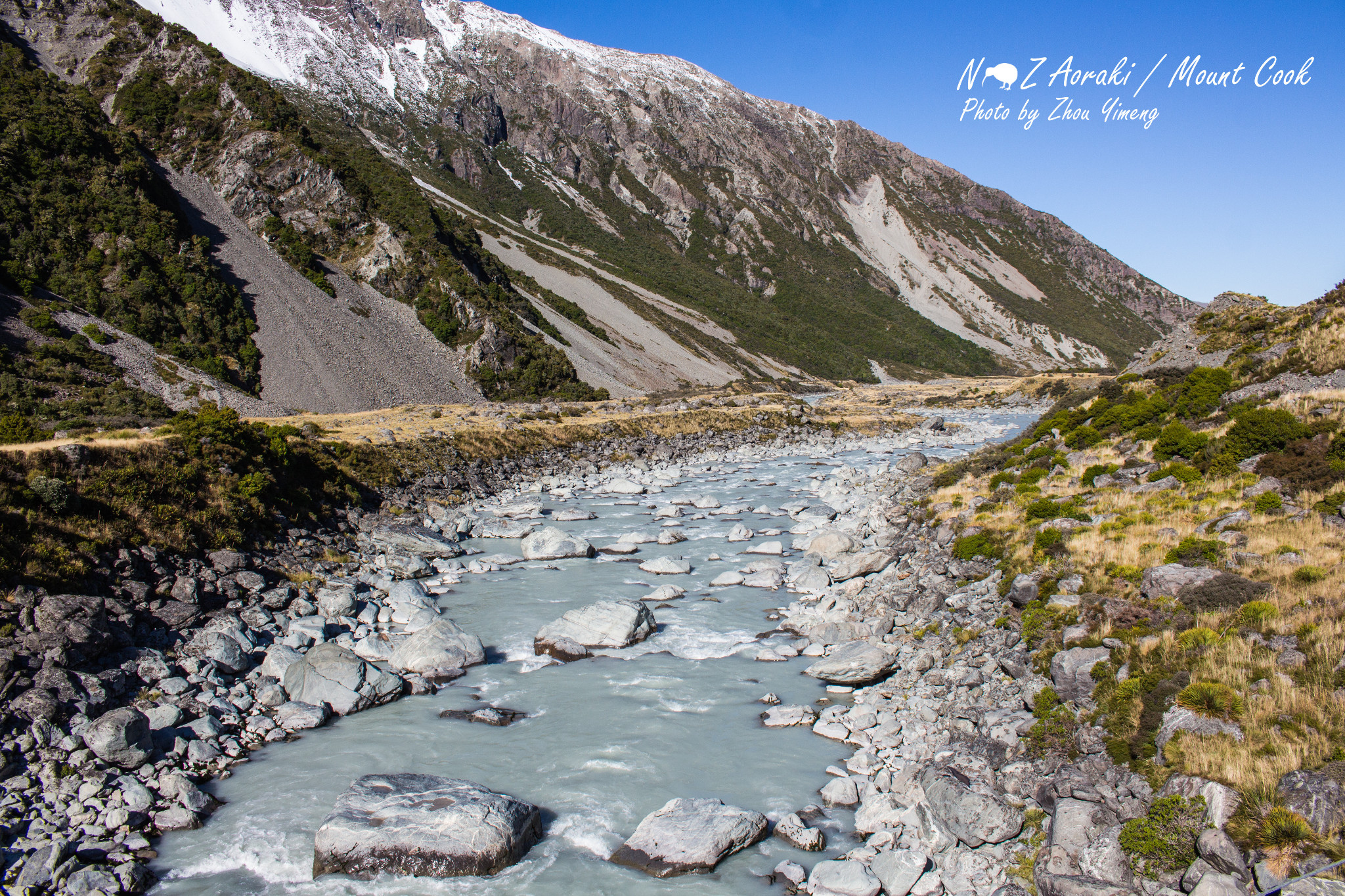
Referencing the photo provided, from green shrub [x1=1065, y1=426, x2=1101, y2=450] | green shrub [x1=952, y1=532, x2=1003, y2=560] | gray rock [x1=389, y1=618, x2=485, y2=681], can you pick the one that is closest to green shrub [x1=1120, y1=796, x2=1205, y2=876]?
green shrub [x1=952, y1=532, x2=1003, y2=560]

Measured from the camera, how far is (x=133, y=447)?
956 inches

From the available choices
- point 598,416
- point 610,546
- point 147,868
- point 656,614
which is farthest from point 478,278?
point 147,868

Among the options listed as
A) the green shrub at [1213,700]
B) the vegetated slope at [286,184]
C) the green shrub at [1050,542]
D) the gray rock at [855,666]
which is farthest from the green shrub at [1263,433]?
the vegetated slope at [286,184]

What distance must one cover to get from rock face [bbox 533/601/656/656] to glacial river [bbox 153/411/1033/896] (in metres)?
0.43

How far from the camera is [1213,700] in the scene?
32.2 feet

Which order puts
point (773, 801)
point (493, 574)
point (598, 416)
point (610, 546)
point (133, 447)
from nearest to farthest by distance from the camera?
point (773, 801) → point (133, 447) → point (493, 574) → point (610, 546) → point (598, 416)

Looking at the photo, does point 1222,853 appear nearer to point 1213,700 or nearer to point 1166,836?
point 1166,836

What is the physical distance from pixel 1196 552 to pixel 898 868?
9.56m

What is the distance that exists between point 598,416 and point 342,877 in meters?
55.6

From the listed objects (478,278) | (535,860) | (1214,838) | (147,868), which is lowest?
(147,868)

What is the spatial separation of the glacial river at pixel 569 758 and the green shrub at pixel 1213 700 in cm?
550

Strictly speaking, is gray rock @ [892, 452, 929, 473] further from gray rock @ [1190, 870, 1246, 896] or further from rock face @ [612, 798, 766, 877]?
gray rock @ [1190, 870, 1246, 896]

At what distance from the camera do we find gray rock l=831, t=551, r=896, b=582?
77.7 feet

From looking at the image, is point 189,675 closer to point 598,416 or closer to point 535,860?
point 535,860
